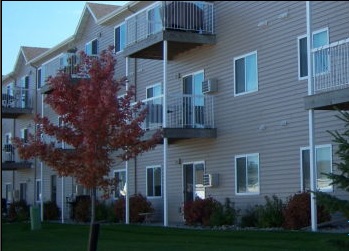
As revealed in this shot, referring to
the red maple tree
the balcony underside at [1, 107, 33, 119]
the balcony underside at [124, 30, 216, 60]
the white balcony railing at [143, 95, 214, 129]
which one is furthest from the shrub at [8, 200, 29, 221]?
the red maple tree

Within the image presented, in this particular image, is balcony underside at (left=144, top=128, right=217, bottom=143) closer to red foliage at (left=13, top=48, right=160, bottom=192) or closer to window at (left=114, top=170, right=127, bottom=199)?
red foliage at (left=13, top=48, right=160, bottom=192)

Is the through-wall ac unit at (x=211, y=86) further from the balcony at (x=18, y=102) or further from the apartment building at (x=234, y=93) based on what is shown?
the balcony at (x=18, y=102)

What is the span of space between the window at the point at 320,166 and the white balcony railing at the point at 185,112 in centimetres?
509

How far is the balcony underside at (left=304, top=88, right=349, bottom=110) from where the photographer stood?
1523cm

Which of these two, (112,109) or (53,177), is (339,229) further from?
(53,177)

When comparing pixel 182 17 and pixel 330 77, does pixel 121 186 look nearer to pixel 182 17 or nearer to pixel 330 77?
pixel 182 17

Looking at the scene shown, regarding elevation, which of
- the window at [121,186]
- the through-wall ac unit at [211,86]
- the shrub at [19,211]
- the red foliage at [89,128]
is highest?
the through-wall ac unit at [211,86]

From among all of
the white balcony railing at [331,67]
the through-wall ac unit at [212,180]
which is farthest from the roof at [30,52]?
the white balcony railing at [331,67]

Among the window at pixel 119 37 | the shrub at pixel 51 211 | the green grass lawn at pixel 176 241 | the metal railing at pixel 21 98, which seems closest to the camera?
the green grass lawn at pixel 176 241

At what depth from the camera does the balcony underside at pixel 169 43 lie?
76.4ft

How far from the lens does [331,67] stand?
1688 cm

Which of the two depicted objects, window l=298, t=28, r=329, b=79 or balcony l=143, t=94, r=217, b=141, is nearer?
window l=298, t=28, r=329, b=79

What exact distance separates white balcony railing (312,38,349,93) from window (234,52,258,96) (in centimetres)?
427

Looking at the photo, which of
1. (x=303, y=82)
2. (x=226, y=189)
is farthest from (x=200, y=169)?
(x=303, y=82)
